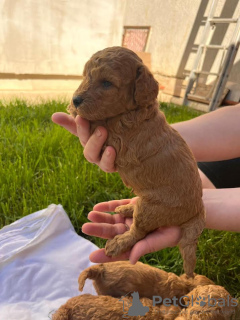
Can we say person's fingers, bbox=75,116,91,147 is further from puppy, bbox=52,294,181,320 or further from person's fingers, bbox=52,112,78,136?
puppy, bbox=52,294,181,320

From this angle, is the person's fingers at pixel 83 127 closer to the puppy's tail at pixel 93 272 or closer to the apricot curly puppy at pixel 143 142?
the apricot curly puppy at pixel 143 142

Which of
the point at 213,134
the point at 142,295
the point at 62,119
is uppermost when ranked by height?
the point at 62,119

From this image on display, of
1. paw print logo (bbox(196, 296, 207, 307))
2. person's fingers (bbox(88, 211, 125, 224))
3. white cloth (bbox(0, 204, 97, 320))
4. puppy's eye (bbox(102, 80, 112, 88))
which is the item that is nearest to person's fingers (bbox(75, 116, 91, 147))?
puppy's eye (bbox(102, 80, 112, 88))

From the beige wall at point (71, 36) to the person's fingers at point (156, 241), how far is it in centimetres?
426

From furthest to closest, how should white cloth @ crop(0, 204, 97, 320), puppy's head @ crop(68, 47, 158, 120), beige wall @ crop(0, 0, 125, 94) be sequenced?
beige wall @ crop(0, 0, 125, 94) → white cloth @ crop(0, 204, 97, 320) → puppy's head @ crop(68, 47, 158, 120)

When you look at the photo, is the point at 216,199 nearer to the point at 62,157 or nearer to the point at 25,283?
the point at 25,283

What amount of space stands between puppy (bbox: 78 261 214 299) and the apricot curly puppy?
41 cm

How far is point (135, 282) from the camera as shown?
137 cm

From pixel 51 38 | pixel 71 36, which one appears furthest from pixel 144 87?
pixel 71 36

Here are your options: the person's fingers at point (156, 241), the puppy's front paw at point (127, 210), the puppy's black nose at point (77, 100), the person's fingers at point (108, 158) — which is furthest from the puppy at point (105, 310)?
the puppy's black nose at point (77, 100)

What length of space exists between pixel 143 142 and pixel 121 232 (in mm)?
→ 526

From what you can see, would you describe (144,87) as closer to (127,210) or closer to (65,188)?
(127,210)

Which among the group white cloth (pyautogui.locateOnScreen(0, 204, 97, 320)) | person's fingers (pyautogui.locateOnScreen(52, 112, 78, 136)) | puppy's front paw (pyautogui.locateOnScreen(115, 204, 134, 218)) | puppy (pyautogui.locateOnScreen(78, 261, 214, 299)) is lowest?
white cloth (pyautogui.locateOnScreen(0, 204, 97, 320))

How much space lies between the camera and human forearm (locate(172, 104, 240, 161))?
5.61 ft
